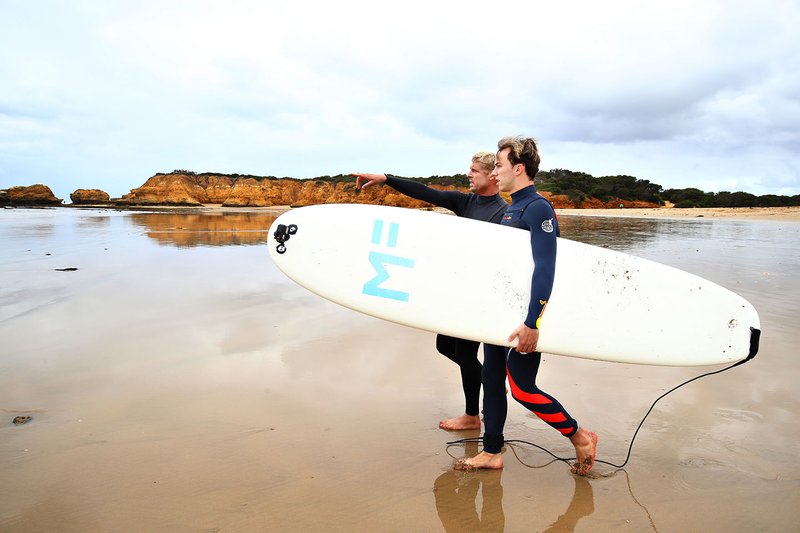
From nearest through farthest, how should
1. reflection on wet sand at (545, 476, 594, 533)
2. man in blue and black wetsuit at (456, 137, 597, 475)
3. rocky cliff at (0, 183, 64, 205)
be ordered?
1. reflection on wet sand at (545, 476, 594, 533)
2. man in blue and black wetsuit at (456, 137, 597, 475)
3. rocky cliff at (0, 183, 64, 205)

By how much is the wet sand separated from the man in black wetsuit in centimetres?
16

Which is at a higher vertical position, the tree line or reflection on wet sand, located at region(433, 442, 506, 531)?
the tree line

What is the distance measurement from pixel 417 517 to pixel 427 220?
1424 mm

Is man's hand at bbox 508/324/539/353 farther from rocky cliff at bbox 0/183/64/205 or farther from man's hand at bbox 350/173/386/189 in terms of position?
rocky cliff at bbox 0/183/64/205

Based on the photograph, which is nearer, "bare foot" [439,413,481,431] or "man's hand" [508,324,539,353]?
"man's hand" [508,324,539,353]

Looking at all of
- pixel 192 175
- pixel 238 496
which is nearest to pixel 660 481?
pixel 238 496

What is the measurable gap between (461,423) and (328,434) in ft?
2.32

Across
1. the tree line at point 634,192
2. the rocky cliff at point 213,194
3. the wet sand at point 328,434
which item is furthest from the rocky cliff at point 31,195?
the wet sand at point 328,434

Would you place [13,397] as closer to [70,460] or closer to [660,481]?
[70,460]

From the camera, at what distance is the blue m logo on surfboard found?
246cm

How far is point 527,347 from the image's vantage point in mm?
2033

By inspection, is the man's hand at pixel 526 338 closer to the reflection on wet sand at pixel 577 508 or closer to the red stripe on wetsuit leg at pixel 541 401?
the red stripe on wetsuit leg at pixel 541 401

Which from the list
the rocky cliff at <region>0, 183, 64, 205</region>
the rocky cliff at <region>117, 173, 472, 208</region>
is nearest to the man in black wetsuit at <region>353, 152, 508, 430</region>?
the rocky cliff at <region>117, 173, 472, 208</region>

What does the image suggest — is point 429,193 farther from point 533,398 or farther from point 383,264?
point 533,398
